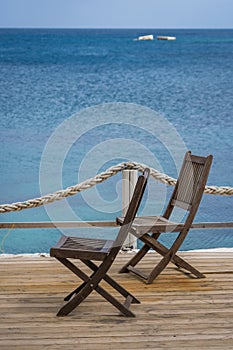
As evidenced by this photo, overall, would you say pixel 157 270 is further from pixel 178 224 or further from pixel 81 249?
pixel 81 249

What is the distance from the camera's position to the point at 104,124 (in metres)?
22.0

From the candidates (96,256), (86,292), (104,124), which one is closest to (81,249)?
(96,256)

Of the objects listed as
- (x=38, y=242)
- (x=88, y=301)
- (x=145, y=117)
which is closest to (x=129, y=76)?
(x=145, y=117)

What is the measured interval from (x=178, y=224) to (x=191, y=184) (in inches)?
13.2

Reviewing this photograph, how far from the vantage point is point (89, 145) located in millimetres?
18844

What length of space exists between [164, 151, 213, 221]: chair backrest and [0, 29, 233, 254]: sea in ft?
7.50

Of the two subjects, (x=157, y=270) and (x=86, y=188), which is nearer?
(x=157, y=270)

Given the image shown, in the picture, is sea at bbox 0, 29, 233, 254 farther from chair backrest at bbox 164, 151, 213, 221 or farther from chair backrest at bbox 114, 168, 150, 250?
chair backrest at bbox 114, 168, 150, 250

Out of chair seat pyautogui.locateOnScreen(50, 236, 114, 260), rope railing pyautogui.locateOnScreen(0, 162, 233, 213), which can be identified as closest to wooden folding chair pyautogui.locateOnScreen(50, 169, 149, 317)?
chair seat pyautogui.locateOnScreen(50, 236, 114, 260)

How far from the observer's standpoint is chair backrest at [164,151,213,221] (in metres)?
4.69

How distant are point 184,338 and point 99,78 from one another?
3068cm

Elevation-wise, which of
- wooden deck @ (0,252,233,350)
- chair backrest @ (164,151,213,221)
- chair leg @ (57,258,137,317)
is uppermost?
chair backrest @ (164,151,213,221)

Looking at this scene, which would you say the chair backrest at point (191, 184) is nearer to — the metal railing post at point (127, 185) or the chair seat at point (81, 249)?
the metal railing post at point (127, 185)

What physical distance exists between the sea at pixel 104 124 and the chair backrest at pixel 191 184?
2286 millimetres
